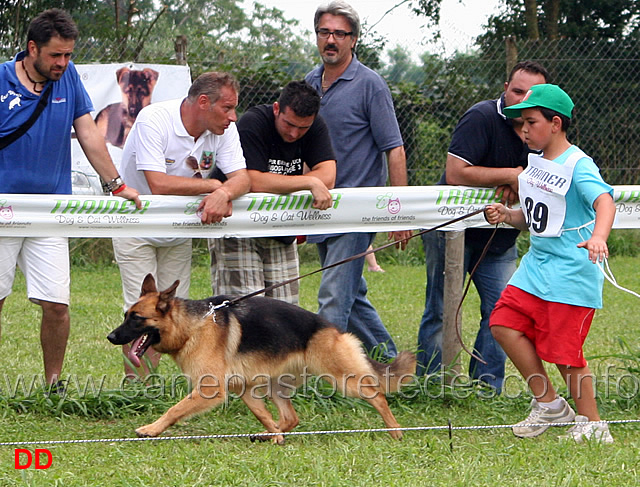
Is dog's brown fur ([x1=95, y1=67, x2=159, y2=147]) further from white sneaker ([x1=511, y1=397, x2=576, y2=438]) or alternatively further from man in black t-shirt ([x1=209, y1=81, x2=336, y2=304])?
white sneaker ([x1=511, y1=397, x2=576, y2=438])

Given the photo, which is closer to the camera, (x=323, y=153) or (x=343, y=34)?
(x=323, y=153)

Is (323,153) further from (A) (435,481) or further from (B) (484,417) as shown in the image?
(A) (435,481)

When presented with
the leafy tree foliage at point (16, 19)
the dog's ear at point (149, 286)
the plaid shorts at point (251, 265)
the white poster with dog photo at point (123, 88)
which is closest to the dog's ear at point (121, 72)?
the white poster with dog photo at point (123, 88)

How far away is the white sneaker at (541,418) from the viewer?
4438 millimetres

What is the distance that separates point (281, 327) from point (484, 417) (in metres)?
1.34

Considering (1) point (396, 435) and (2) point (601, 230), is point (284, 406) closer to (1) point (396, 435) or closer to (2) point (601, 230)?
(1) point (396, 435)

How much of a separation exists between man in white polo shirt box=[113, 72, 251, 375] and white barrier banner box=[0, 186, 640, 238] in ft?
0.37

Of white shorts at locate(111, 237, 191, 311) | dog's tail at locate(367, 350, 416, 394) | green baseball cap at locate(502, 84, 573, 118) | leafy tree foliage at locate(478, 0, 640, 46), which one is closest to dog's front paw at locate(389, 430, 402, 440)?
dog's tail at locate(367, 350, 416, 394)

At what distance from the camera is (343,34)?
5.54 metres

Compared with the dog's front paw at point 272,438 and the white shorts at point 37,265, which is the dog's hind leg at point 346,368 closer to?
the dog's front paw at point 272,438

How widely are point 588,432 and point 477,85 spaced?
24.3 feet

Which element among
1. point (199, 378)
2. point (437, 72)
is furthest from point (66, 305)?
point (437, 72)

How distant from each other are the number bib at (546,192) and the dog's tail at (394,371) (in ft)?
3.40

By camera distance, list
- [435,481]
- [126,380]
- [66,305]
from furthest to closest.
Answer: [126,380], [66,305], [435,481]
